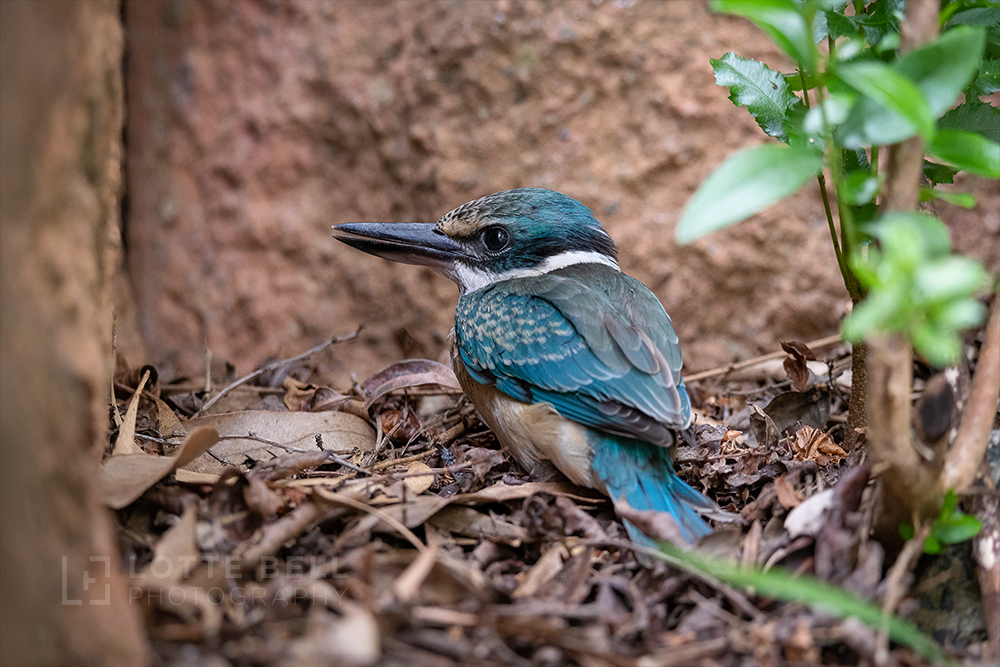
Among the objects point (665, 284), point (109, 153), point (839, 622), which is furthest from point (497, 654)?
point (665, 284)

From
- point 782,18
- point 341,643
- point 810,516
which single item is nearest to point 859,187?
point 782,18

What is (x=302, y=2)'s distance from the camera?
4102mm

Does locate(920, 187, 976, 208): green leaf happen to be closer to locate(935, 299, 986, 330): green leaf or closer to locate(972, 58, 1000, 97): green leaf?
locate(935, 299, 986, 330): green leaf

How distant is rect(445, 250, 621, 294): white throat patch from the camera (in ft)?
10.5

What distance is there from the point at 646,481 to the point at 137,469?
1.37 metres

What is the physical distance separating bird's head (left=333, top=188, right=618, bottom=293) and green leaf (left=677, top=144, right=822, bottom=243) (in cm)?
169

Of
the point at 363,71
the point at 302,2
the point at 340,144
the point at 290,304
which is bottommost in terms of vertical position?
the point at 290,304

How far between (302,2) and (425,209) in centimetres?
125

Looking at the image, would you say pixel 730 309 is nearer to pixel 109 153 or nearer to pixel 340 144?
pixel 340 144

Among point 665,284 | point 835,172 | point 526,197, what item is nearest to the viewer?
point 835,172

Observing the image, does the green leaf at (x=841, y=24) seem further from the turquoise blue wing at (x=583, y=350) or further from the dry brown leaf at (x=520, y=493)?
the dry brown leaf at (x=520, y=493)

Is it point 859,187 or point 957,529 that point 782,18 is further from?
point 957,529

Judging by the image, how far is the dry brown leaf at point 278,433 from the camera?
2.58 meters

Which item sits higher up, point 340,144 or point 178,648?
point 340,144
